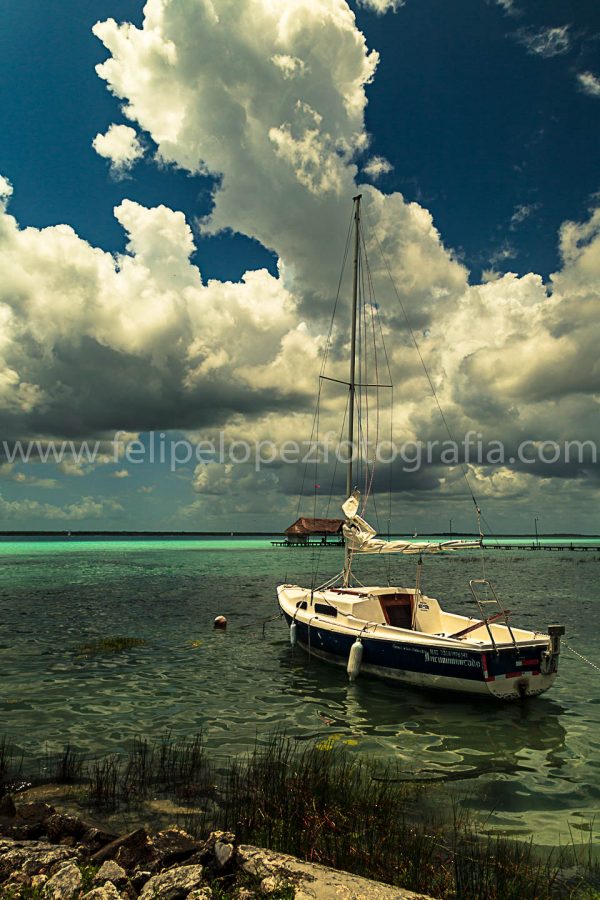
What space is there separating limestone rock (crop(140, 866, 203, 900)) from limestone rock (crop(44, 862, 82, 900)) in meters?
0.72

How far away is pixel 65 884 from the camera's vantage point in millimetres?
5609

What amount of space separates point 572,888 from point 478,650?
7.03 metres

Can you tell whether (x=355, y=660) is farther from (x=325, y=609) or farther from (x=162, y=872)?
(x=162, y=872)

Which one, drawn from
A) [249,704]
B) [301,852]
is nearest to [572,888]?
[301,852]

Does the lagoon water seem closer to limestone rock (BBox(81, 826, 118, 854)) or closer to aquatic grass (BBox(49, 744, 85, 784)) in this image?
aquatic grass (BBox(49, 744, 85, 784))

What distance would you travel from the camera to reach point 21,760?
10453 millimetres

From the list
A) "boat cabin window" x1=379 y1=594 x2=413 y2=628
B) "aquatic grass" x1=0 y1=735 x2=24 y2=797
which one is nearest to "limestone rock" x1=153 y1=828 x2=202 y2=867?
"aquatic grass" x1=0 y1=735 x2=24 y2=797

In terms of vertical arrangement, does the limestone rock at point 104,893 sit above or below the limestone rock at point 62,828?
above

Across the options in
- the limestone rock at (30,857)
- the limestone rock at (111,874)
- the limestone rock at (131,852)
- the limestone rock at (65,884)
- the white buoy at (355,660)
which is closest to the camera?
the limestone rock at (65,884)

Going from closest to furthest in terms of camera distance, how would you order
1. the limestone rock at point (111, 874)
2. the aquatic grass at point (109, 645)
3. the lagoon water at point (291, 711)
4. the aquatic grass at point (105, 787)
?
the limestone rock at point (111, 874) < the aquatic grass at point (105, 787) < the lagoon water at point (291, 711) < the aquatic grass at point (109, 645)

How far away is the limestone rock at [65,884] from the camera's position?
5473 millimetres

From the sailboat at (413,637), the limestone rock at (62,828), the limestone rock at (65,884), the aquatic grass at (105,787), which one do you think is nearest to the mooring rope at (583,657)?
the sailboat at (413,637)

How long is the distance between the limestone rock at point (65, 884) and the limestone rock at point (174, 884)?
720 millimetres

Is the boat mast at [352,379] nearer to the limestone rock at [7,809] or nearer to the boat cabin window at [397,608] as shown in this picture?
the boat cabin window at [397,608]
